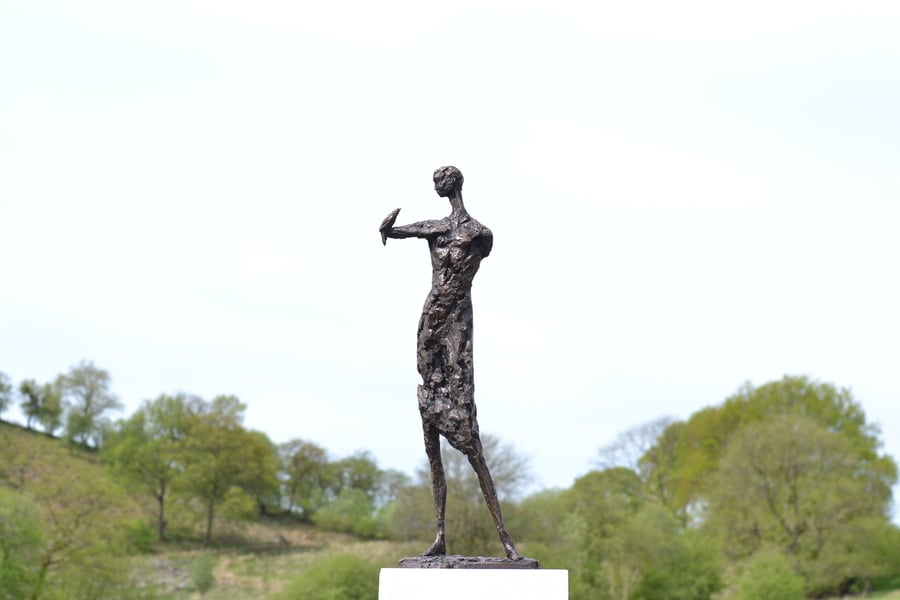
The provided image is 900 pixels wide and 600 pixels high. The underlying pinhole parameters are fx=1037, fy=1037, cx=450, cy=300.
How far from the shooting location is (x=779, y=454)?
39.5 m

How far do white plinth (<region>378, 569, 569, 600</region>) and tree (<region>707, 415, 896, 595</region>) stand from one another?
34.7m

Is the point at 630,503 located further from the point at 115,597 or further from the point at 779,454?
the point at 115,597

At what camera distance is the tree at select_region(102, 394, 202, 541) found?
56719 mm

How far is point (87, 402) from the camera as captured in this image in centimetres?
7056

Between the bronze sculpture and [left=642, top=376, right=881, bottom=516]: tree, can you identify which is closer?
the bronze sculpture

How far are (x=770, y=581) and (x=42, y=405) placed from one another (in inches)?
2061

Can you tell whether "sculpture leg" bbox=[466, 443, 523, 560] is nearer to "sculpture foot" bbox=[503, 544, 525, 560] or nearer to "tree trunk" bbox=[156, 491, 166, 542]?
"sculpture foot" bbox=[503, 544, 525, 560]

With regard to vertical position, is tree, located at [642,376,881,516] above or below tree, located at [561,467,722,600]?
above

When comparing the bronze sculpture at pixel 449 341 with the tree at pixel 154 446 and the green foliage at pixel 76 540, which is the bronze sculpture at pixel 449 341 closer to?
the green foliage at pixel 76 540

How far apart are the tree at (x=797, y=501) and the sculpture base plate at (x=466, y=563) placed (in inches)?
1354

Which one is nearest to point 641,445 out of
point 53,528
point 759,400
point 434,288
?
point 759,400

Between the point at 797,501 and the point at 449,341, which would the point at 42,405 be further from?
the point at 449,341

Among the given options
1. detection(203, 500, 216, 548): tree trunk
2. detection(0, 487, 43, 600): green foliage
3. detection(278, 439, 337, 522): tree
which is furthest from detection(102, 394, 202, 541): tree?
detection(0, 487, 43, 600): green foliage

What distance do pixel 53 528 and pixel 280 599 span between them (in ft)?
24.6
